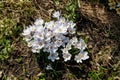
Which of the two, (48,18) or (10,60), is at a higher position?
(48,18)

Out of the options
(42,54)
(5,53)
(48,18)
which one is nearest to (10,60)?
(5,53)

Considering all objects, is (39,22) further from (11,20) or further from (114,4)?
(114,4)

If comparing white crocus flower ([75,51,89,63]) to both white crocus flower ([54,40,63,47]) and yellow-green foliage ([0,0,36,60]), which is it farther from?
yellow-green foliage ([0,0,36,60])

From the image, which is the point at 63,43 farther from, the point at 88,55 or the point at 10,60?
the point at 10,60

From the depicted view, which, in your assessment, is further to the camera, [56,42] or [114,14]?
[114,14]

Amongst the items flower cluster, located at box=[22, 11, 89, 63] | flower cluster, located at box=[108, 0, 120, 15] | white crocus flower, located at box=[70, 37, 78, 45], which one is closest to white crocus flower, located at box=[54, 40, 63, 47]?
flower cluster, located at box=[22, 11, 89, 63]
